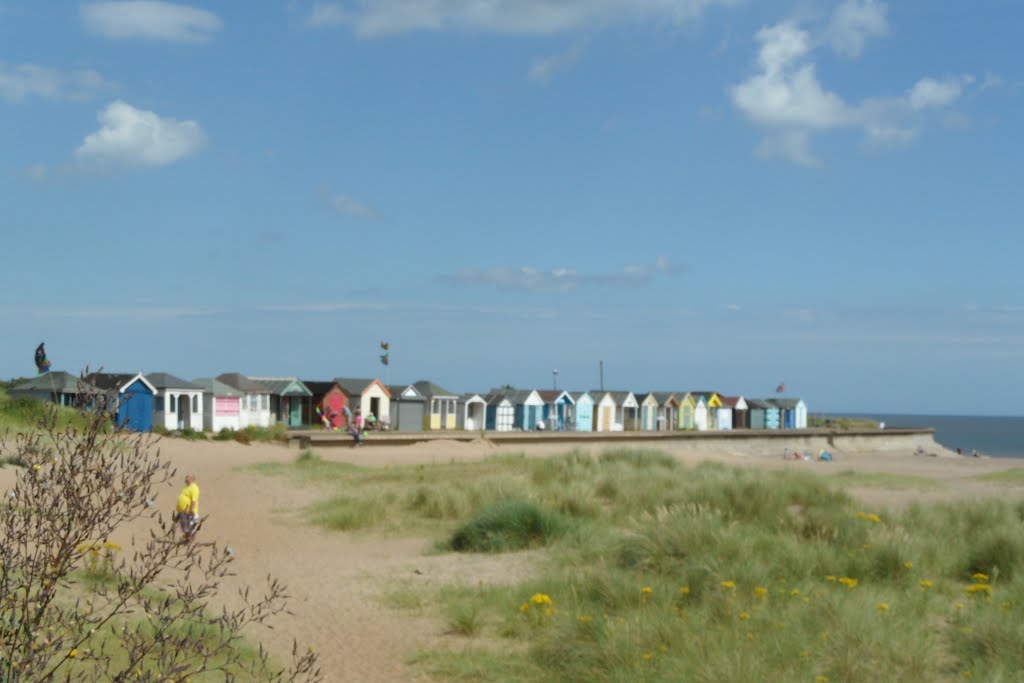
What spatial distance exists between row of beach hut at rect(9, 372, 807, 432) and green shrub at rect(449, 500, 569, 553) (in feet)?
→ 61.9

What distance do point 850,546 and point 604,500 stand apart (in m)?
7.71

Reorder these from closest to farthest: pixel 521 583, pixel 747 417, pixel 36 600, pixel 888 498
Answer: pixel 36 600 → pixel 521 583 → pixel 888 498 → pixel 747 417

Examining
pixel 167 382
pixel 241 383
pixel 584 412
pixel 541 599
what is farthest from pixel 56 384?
pixel 584 412

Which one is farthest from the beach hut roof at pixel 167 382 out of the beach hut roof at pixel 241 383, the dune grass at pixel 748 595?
the dune grass at pixel 748 595

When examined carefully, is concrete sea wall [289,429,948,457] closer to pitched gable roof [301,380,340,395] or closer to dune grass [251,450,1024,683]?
pitched gable roof [301,380,340,395]

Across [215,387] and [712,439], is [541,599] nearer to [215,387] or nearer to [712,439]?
[215,387]

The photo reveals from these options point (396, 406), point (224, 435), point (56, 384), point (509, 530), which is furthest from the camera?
point (396, 406)

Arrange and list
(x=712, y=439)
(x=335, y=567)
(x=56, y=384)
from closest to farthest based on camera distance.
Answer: (x=335, y=567) < (x=56, y=384) < (x=712, y=439)

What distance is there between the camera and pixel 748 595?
10.7 meters

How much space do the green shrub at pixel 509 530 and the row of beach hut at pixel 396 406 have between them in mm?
18864

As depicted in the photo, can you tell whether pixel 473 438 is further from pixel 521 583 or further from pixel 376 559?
pixel 521 583

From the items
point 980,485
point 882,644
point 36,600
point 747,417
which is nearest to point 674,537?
point 882,644

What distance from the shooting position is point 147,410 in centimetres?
4572

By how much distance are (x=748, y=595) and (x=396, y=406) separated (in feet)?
166
